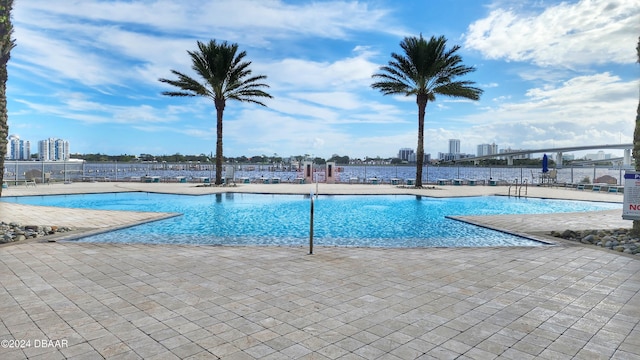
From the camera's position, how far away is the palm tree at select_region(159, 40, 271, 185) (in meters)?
24.5

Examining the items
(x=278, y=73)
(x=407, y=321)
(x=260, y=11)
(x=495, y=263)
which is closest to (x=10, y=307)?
(x=407, y=321)

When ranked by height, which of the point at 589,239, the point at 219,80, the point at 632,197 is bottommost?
the point at 589,239

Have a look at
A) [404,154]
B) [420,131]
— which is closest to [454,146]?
[404,154]

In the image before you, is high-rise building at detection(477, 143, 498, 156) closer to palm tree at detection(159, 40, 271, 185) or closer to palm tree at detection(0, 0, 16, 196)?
palm tree at detection(159, 40, 271, 185)

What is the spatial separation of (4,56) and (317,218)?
10345 millimetres

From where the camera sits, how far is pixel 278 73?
26.2 meters

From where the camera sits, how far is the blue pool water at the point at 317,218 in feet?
31.0

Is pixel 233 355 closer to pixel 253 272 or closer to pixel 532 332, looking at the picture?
pixel 253 272

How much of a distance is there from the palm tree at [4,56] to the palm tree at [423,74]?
69.0 feet

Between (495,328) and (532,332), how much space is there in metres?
0.35

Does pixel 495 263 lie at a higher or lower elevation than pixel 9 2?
lower

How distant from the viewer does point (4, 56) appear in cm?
957

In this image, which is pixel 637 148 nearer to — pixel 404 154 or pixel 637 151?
pixel 637 151

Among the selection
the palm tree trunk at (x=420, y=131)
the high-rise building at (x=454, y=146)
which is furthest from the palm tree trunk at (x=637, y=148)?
the high-rise building at (x=454, y=146)
